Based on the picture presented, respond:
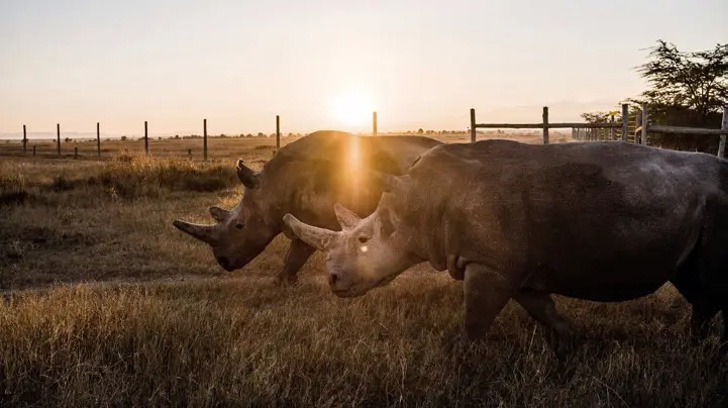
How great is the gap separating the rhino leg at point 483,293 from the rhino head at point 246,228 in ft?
11.1

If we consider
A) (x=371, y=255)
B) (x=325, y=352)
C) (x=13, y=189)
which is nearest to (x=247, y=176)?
(x=371, y=255)

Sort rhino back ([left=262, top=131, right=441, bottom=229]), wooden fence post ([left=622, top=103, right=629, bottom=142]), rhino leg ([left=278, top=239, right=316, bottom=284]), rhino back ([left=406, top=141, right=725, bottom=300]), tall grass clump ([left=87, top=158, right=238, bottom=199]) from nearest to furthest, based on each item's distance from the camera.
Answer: rhino back ([left=406, top=141, right=725, bottom=300]) < rhino back ([left=262, top=131, right=441, bottom=229]) < rhino leg ([left=278, top=239, right=316, bottom=284]) < tall grass clump ([left=87, top=158, right=238, bottom=199]) < wooden fence post ([left=622, top=103, right=629, bottom=142])

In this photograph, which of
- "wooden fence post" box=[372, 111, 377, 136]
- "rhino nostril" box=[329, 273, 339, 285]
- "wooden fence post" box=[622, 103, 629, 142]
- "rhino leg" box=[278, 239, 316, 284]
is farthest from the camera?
"wooden fence post" box=[372, 111, 377, 136]

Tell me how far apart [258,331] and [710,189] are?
3.53 metres

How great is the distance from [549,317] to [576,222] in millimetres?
1050

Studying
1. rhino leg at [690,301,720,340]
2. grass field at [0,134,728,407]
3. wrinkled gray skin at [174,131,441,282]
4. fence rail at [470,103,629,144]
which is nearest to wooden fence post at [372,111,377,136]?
fence rail at [470,103,629,144]

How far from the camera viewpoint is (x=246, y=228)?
742 centimetres

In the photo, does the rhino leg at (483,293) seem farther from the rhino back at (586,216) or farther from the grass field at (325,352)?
the grass field at (325,352)

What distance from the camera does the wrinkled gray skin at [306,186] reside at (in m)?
7.05

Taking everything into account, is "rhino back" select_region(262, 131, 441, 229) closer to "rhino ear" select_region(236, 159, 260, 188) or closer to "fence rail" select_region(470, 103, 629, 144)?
"rhino ear" select_region(236, 159, 260, 188)

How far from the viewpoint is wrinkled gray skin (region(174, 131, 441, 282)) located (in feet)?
23.1

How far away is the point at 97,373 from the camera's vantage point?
3.95m

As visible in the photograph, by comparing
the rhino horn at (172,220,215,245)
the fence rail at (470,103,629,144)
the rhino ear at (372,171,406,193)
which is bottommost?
the rhino horn at (172,220,215,245)

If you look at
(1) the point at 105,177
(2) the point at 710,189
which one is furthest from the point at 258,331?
(1) the point at 105,177
